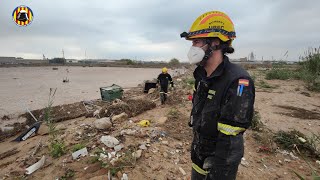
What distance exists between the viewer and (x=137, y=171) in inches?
143

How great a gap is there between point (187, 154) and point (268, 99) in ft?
23.8

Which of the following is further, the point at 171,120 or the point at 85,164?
the point at 171,120

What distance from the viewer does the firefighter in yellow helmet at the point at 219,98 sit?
1531mm

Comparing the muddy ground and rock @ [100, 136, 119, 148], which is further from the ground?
rock @ [100, 136, 119, 148]

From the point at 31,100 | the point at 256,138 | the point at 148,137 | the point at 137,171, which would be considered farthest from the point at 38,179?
the point at 31,100

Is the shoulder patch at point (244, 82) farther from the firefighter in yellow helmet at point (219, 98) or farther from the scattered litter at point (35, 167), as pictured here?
the scattered litter at point (35, 167)

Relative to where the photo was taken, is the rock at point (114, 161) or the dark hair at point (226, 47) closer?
the dark hair at point (226, 47)

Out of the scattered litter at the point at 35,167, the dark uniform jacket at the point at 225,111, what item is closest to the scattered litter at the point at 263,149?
the dark uniform jacket at the point at 225,111

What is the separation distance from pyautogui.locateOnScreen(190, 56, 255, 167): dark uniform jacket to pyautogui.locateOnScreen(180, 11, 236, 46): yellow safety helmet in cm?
19

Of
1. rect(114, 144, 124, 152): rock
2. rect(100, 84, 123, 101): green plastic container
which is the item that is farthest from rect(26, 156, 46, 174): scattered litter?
rect(100, 84, 123, 101): green plastic container

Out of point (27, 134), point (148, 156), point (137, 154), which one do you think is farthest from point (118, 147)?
point (27, 134)

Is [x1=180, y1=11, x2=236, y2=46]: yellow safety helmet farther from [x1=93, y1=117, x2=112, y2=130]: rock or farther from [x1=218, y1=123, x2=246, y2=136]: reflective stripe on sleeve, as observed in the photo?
[x1=93, y1=117, x2=112, y2=130]: rock

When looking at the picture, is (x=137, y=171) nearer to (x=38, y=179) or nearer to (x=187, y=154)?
(x=187, y=154)

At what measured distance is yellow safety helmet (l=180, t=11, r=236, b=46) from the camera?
1.71 m
